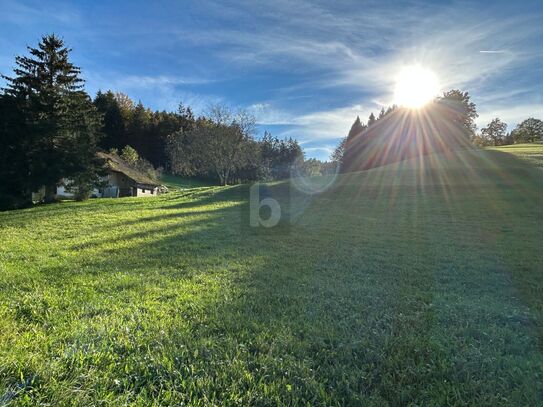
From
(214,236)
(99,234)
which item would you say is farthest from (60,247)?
(214,236)

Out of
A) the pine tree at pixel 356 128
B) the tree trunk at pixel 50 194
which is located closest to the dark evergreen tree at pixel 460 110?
the pine tree at pixel 356 128

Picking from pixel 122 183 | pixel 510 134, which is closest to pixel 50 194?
pixel 122 183

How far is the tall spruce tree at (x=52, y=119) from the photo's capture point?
20.8 meters

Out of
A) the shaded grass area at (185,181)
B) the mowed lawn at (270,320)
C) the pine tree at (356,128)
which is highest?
the pine tree at (356,128)

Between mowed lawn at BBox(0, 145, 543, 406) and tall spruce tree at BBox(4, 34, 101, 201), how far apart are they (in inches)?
568

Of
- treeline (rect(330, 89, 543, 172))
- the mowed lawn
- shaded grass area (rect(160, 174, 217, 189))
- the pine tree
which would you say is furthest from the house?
the pine tree

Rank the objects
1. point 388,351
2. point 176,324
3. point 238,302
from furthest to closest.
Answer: point 238,302
point 176,324
point 388,351

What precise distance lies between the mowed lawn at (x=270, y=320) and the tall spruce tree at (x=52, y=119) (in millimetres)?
14424

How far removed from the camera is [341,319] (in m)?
3.67

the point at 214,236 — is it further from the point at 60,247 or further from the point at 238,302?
the point at 238,302

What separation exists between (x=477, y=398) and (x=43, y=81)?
94.0ft

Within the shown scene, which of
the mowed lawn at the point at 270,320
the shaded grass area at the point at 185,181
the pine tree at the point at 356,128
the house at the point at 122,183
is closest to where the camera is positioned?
the mowed lawn at the point at 270,320

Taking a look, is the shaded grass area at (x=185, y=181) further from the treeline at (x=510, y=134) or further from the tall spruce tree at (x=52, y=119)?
the treeline at (x=510, y=134)

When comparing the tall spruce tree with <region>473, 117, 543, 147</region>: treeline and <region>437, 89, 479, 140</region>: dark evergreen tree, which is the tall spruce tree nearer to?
<region>437, 89, 479, 140</region>: dark evergreen tree
